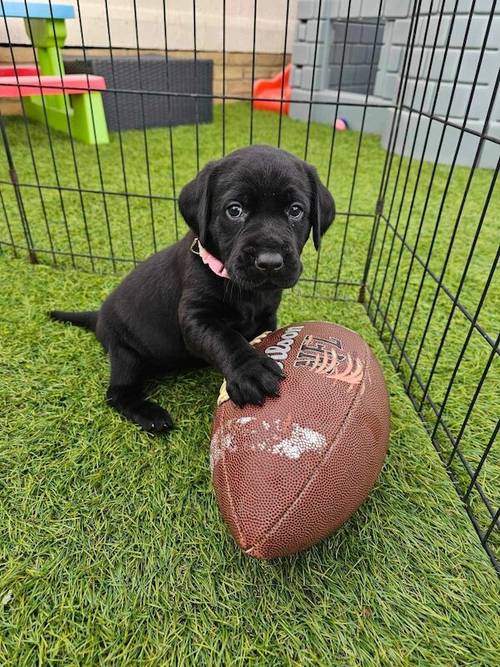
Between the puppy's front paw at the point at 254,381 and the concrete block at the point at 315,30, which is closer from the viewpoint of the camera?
the puppy's front paw at the point at 254,381

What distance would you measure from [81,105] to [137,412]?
17.3 ft

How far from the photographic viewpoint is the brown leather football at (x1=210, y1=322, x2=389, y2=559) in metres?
1.41

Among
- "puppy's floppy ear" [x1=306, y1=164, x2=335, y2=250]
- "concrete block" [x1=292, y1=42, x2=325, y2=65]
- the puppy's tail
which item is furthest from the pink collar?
"concrete block" [x1=292, y1=42, x2=325, y2=65]

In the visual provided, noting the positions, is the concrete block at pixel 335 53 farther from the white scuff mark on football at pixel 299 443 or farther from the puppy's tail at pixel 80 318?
the white scuff mark on football at pixel 299 443

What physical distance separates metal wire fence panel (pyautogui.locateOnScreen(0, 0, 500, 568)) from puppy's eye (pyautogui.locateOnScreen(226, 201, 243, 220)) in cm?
82

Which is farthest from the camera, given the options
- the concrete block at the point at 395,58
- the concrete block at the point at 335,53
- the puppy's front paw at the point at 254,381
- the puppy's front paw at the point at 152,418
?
the concrete block at the point at 335,53

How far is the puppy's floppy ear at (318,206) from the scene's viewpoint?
1.97m

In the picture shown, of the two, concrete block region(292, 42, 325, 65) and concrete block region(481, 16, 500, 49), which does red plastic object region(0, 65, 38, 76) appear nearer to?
concrete block region(292, 42, 325, 65)

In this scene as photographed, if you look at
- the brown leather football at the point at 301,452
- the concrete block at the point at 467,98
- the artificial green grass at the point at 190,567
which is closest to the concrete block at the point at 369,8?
the concrete block at the point at 467,98

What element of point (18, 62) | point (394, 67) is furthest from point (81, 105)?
point (394, 67)

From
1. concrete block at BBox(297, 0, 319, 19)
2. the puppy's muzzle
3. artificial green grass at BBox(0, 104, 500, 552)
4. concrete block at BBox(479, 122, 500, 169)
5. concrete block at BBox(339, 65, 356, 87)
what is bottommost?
artificial green grass at BBox(0, 104, 500, 552)

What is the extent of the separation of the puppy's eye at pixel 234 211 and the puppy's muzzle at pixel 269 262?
0.23m

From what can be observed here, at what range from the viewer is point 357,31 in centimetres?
902

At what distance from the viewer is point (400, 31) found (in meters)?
6.93
